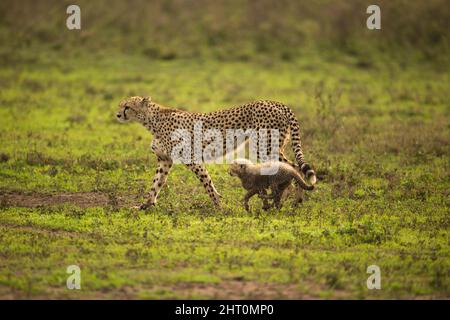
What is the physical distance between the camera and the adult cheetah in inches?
475

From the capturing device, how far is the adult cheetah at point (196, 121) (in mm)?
12062

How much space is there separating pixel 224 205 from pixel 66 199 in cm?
216

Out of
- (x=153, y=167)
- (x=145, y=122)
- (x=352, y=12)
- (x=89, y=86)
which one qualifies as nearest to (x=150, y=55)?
(x=89, y=86)

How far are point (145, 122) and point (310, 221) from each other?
2.79 meters

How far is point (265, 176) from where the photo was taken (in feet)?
36.8

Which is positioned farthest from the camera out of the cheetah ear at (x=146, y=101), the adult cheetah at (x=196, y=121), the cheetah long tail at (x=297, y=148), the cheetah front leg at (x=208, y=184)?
the cheetah ear at (x=146, y=101)

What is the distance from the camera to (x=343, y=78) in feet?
79.0

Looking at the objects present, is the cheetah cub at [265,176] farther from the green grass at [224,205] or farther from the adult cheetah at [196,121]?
the adult cheetah at [196,121]

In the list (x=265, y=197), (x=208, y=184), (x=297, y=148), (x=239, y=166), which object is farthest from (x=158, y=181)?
(x=297, y=148)

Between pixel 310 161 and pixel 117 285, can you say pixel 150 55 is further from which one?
pixel 117 285

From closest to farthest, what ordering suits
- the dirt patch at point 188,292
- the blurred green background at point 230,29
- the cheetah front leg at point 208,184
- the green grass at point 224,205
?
the dirt patch at point 188,292
the green grass at point 224,205
the cheetah front leg at point 208,184
the blurred green background at point 230,29

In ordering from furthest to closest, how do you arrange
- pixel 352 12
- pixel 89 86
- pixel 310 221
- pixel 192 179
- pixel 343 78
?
pixel 352 12
pixel 343 78
pixel 89 86
pixel 192 179
pixel 310 221

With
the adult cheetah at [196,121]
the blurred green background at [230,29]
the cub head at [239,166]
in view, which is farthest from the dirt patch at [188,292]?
the blurred green background at [230,29]

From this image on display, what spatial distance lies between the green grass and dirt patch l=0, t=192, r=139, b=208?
0.21 m
